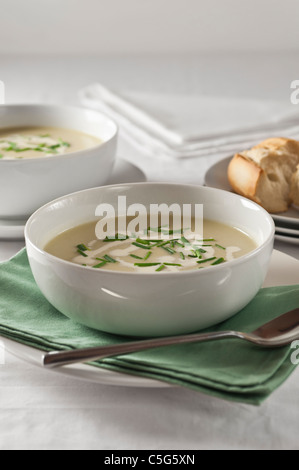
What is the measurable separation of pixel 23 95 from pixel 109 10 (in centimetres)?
133

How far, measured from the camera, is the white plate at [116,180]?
134 cm

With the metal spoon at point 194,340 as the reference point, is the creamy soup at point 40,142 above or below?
→ below

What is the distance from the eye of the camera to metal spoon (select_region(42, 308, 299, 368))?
2.67 ft

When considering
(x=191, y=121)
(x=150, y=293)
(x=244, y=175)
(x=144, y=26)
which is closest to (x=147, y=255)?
(x=150, y=293)

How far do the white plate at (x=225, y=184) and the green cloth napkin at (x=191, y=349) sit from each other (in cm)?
32

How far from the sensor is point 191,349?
2.92ft

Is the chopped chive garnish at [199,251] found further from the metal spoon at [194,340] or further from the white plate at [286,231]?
the white plate at [286,231]

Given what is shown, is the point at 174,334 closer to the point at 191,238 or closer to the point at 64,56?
the point at 191,238

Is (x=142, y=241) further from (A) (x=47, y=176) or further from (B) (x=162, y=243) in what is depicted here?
(A) (x=47, y=176)

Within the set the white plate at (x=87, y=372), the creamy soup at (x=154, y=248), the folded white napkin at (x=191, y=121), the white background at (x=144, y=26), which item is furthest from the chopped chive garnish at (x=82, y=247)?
the white background at (x=144, y=26)

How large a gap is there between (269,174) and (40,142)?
0.55 m

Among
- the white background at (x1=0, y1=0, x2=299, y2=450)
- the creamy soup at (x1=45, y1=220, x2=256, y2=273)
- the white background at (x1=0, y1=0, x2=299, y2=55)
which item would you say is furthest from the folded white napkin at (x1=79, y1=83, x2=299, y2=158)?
the white background at (x1=0, y1=0, x2=299, y2=55)

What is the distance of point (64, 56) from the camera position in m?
3.02

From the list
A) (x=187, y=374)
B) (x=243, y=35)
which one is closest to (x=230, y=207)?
(x=187, y=374)
